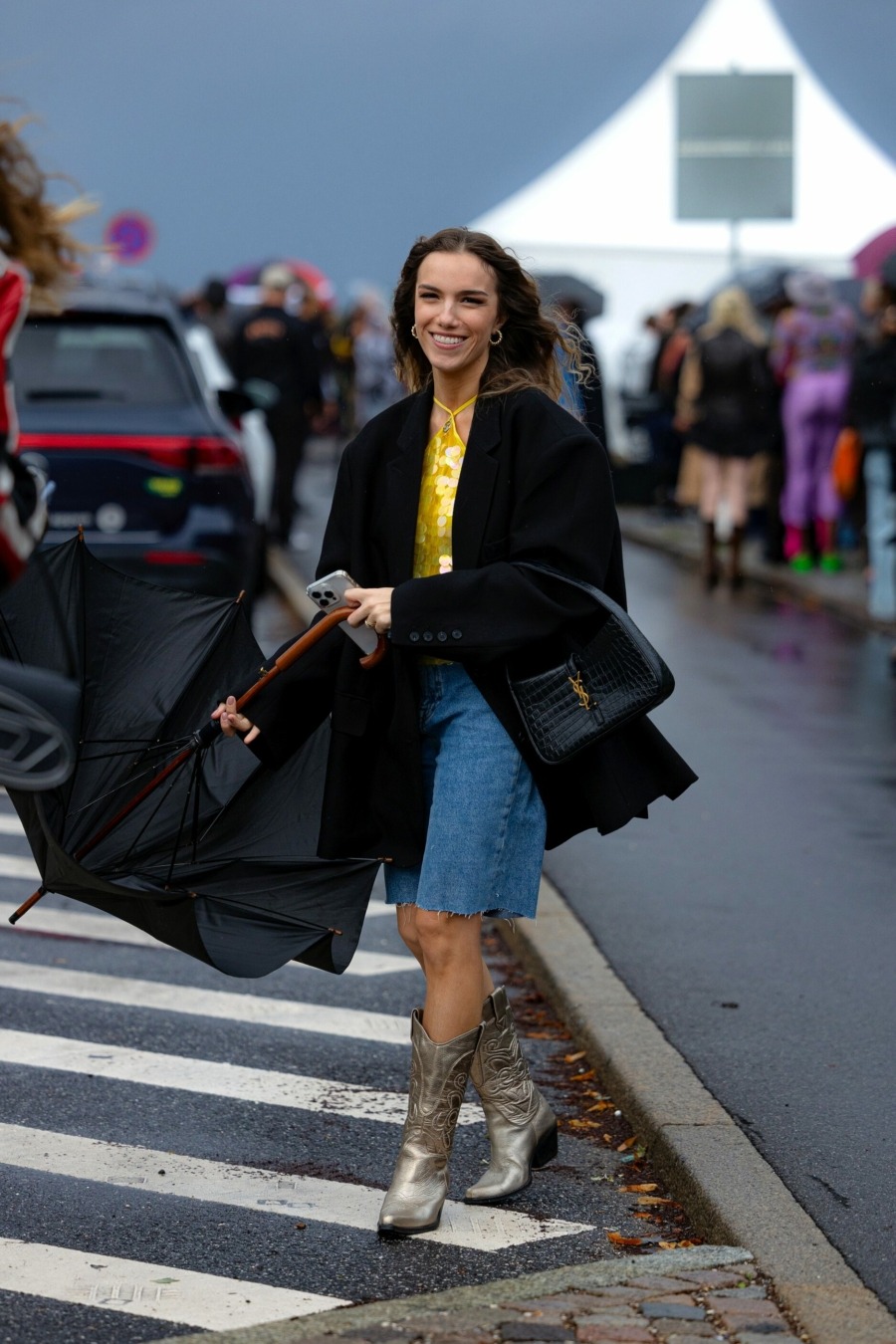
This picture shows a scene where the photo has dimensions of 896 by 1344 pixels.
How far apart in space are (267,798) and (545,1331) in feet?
4.44

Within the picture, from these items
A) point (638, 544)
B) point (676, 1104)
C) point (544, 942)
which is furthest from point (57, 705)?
Answer: point (638, 544)

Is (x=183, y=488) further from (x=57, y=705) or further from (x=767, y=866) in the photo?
(x=57, y=705)

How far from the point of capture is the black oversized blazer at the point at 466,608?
4094mm

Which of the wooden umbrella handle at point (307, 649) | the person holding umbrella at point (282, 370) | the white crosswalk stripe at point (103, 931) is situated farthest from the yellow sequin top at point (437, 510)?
the person holding umbrella at point (282, 370)

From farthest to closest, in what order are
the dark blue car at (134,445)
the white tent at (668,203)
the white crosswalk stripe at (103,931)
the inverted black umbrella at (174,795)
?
the white tent at (668,203), the dark blue car at (134,445), the white crosswalk stripe at (103,931), the inverted black umbrella at (174,795)

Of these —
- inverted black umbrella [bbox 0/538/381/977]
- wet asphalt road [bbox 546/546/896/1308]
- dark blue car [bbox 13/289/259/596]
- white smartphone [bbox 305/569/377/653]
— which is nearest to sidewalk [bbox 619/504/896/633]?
wet asphalt road [bbox 546/546/896/1308]

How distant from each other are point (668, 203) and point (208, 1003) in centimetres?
2725

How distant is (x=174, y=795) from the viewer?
4.60 metres

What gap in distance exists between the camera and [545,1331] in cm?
368

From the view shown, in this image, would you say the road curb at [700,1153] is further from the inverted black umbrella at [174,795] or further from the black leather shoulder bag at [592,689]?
the black leather shoulder bag at [592,689]

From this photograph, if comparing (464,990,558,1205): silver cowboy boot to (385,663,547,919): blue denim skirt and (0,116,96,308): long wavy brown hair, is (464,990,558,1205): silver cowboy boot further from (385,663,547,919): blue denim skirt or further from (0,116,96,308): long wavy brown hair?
A: (0,116,96,308): long wavy brown hair

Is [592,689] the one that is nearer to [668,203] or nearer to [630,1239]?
[630,1239]

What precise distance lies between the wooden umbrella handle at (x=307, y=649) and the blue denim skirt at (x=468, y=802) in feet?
0.43

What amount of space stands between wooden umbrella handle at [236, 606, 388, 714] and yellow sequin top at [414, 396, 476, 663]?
12cm
